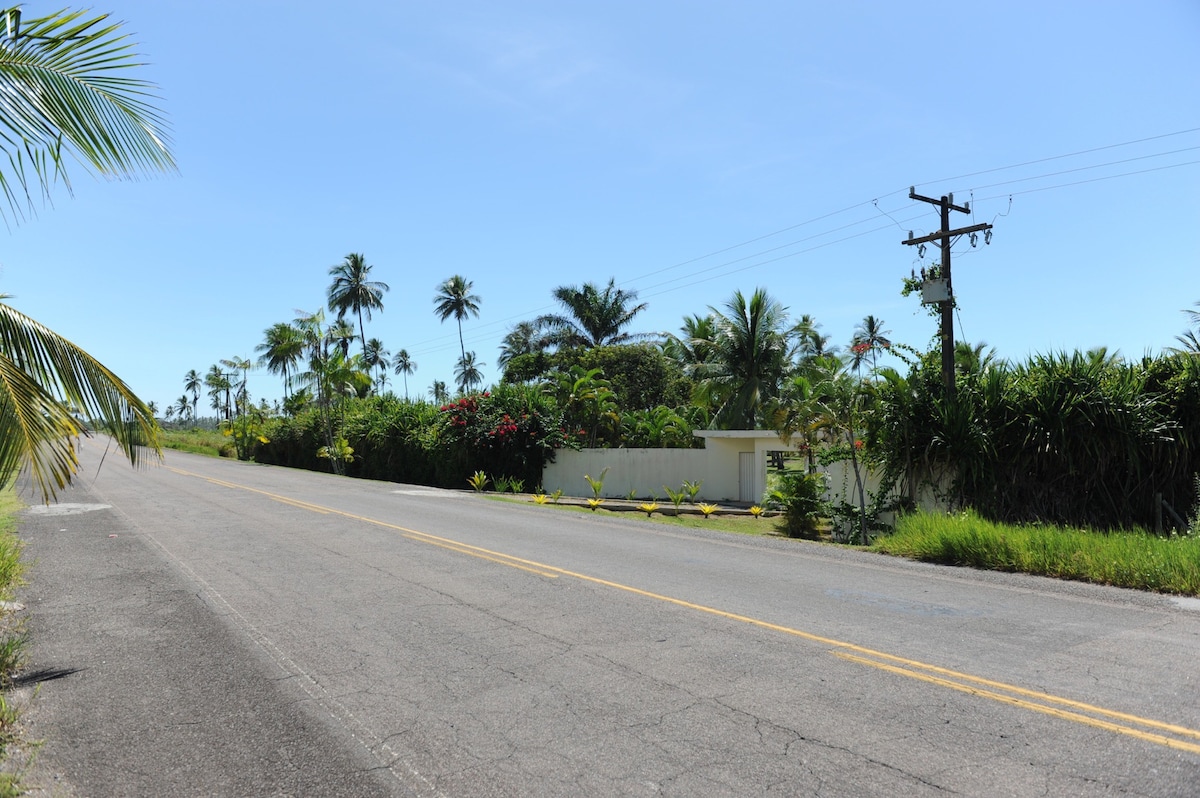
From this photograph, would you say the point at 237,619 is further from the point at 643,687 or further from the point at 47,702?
the point at 643,687

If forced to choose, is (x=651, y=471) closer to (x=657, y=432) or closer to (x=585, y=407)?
(x=657, y=432)

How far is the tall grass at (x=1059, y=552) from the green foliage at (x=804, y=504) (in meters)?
5.60

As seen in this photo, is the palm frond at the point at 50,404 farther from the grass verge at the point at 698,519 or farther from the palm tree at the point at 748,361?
the palm tree at the point at 748,361

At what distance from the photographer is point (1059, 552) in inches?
422

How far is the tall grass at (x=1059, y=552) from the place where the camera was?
31.3 ft

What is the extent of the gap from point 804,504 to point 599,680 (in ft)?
46.3

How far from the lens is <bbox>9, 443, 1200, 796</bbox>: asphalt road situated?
14.6 ft

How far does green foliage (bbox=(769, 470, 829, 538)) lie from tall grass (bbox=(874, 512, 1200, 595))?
18.4 ft

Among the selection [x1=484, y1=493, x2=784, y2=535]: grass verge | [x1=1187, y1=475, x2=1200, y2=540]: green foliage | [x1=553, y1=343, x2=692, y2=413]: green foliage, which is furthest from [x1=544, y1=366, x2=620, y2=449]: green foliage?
[x1=1187, y1=475, x2=1200, y2=540]: green foliage

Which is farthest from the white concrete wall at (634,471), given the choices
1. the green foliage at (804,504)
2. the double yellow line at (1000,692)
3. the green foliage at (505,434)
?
the double yellow line at (1000,692)

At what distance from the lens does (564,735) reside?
4996mm

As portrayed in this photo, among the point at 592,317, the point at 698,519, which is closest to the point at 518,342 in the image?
the point at 592,317

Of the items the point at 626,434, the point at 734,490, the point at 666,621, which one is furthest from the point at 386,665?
the point at 626,434

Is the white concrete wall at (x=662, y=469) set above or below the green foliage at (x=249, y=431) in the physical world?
below
